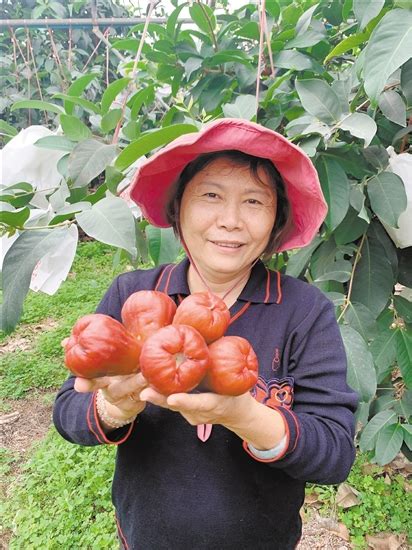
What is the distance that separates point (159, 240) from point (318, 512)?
126 centimetres

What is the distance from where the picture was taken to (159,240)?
3.83 ft

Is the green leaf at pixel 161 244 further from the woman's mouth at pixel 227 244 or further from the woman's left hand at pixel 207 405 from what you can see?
the woman's left hand at pixel 207 405

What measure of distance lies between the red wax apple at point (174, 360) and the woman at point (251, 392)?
22 cm

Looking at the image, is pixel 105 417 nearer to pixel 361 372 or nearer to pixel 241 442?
pixel 241 442

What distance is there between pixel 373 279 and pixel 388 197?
0.21 meters

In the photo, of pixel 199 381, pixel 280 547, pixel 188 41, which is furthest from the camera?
pixel 188 41

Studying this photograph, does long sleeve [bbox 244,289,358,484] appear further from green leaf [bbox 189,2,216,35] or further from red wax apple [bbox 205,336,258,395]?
green leaf [bbox 189,2,216,35]

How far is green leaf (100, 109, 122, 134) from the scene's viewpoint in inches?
42.9

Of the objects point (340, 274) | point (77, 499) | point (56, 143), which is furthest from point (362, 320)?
point (77, 499)

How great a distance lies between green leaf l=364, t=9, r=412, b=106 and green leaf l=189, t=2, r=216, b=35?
457 mm

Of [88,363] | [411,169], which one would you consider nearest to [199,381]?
[88,363]

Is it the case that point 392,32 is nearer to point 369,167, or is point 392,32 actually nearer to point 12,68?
point 369,167

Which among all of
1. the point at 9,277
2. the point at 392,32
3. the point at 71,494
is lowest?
the point at 71,494

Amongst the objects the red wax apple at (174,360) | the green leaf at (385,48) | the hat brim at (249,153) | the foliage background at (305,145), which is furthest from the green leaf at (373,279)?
the red wax apple at (174,360)
